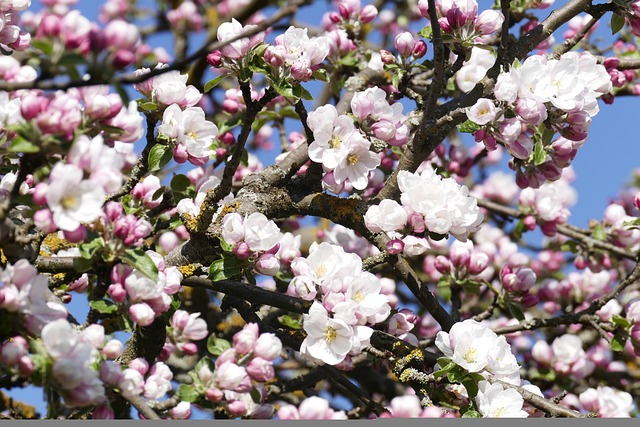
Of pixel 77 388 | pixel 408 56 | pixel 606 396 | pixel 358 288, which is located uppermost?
pixel 408 56

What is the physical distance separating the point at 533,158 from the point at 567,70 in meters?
0.33

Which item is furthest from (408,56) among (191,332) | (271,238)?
(191,332)

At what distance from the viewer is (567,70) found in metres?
2.00

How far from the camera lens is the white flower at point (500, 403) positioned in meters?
1.68

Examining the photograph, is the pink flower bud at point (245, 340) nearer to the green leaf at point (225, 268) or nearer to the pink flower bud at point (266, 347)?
the pink flower bud at point (266, 347)

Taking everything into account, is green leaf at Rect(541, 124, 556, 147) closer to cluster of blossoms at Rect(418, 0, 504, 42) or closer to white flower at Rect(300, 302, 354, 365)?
cluster of blossoms at Rect(418, 0, 504, 42)

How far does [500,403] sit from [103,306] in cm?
91

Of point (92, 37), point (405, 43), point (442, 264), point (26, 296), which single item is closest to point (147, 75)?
point (92, 37)

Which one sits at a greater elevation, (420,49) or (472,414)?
(420,49)

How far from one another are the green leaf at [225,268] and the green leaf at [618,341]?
4.17 ft

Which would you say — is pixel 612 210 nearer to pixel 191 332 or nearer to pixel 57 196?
pixel 191 332

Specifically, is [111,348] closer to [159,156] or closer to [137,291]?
[137,291]

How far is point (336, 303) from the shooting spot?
1717 millimetres

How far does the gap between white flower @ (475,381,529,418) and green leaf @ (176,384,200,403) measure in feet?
2.12
